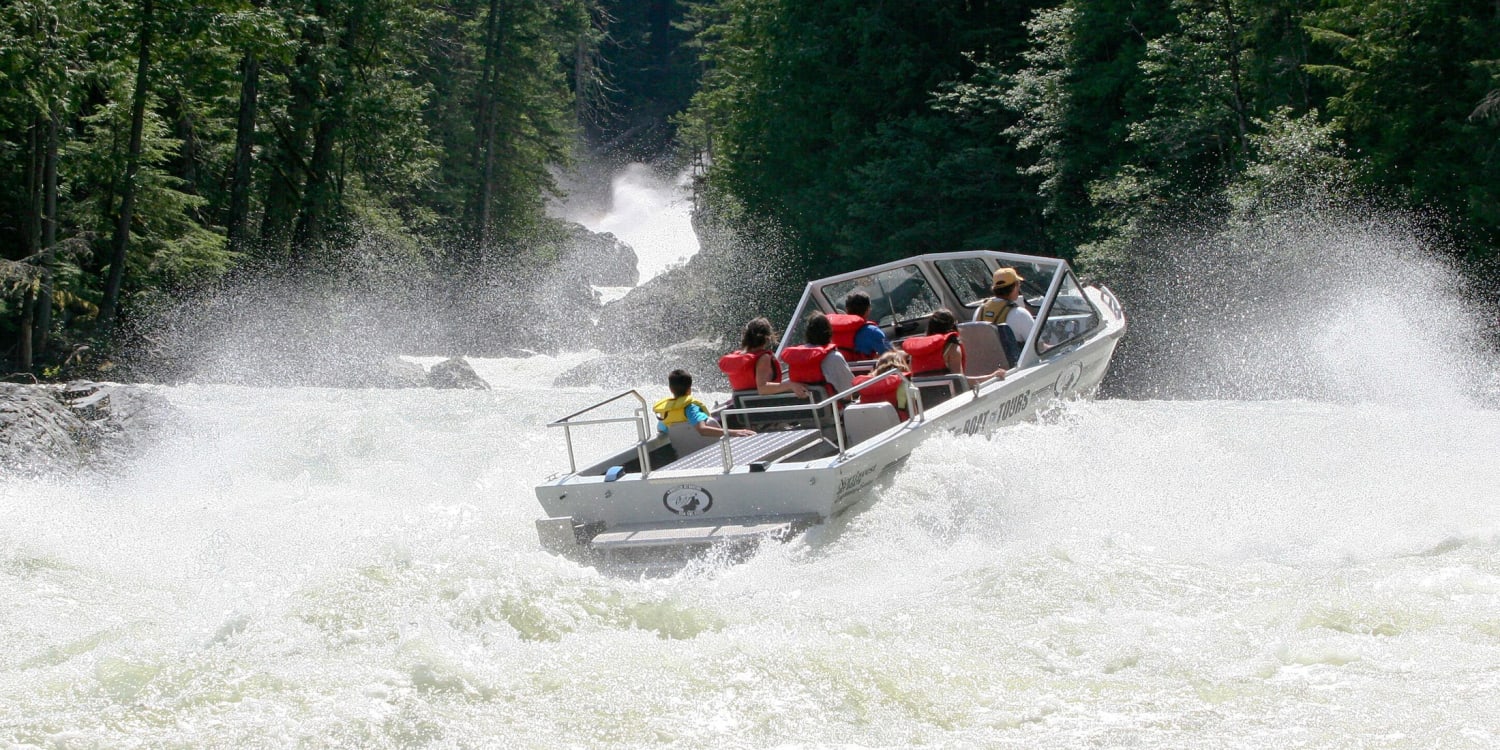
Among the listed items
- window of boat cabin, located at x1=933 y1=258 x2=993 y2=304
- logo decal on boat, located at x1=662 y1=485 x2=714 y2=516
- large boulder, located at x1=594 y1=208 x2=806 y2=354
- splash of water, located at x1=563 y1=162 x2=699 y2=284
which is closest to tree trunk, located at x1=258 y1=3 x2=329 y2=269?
large boulder, located at x1=594 y1=208 x2=806 y2=354

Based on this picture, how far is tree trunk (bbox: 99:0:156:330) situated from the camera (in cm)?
2411

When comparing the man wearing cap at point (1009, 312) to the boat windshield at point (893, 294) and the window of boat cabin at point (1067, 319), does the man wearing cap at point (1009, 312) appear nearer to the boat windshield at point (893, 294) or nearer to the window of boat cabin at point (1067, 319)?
the window of boat cabin at point (1067, 319)

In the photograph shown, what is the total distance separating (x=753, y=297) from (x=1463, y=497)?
28.6m

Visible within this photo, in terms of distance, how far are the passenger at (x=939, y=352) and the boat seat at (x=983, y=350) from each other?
0.49 m

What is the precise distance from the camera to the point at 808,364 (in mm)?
10008

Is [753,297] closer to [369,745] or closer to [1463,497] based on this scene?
[1463,497]

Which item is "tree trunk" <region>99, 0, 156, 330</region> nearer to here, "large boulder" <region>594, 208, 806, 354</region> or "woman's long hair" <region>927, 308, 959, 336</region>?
"large boulder" <region>594, 208, 806, 354</region>

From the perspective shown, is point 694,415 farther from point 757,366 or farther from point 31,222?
point 31,222

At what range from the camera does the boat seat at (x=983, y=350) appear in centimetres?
1126

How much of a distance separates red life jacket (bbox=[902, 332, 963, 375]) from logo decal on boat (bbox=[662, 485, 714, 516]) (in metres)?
2.74

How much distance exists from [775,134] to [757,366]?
1188 inches

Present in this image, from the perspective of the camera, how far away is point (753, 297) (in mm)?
37469

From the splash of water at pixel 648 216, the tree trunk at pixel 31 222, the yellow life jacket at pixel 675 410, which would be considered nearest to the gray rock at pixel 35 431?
the yellow life jacket at pixel 675 410

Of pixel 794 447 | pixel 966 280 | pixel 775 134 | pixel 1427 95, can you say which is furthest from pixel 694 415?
pixel 775 134
